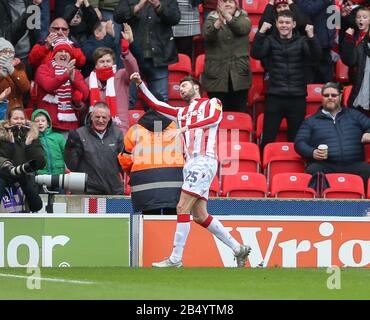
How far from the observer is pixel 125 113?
57.9 feet

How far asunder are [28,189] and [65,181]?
0.40 meters

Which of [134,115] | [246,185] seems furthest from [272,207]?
[134,115]

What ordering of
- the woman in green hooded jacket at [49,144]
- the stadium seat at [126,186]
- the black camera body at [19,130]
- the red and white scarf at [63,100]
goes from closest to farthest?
the black camera body at [19,130] → the woman in green hooded jacket at [49,144] → the stadium seat at [126,186] → the red and white scarf at [63,100]

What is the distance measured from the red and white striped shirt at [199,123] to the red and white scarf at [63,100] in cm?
330

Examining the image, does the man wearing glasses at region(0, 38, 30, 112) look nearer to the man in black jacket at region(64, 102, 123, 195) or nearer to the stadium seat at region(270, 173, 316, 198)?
the man in black jacket at region(64, 102, 123, 195)

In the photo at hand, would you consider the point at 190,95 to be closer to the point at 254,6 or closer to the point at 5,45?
the point at 5,45

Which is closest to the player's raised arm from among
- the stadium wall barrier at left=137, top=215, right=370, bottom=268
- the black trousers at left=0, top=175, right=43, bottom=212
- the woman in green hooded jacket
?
the stadium wall barrier at left=137, top=215, right=370, bottom=268

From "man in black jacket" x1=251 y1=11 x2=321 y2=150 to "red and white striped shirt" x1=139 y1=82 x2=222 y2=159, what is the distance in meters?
3.65

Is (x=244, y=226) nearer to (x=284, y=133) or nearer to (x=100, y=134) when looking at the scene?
(x=100, y=134)

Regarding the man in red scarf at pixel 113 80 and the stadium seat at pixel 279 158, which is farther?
the stadium seat at pixel 279 158

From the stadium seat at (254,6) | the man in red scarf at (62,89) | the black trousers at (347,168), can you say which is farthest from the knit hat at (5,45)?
the stadium seat at (254,6)

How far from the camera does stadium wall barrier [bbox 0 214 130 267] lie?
14.5 metres

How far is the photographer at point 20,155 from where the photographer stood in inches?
566

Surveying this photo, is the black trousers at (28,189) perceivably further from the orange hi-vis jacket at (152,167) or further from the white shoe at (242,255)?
the white shoe at (242,255)
